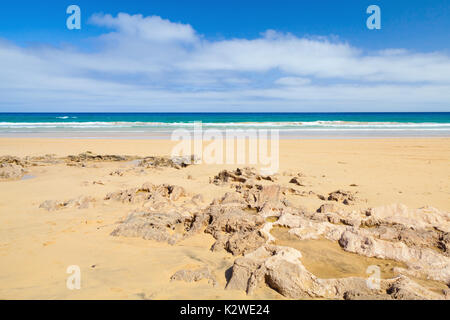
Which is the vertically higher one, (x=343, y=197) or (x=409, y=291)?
(x=343, y=197)

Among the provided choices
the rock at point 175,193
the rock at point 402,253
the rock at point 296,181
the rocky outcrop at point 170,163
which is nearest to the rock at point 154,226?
the rock at point 175,193

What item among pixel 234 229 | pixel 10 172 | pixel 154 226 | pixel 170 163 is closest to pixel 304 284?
pixel 234 229

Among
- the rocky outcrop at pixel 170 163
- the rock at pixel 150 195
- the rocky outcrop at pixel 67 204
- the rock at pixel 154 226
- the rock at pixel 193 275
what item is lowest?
the rock at pixel 193 275

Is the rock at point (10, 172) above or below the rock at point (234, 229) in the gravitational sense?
above

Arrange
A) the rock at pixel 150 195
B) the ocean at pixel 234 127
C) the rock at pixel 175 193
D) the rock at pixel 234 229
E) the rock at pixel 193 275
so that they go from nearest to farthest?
1. the rock at pixel 193 275
2. the rock at pixel 234 229
3. the rock at pixel 150 195
4. the rock at pixel 175 193
5. the ocean at pixel 234 127

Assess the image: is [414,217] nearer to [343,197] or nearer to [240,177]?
[343,197]

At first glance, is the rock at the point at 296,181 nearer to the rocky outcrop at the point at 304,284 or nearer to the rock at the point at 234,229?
the rock at the point at 234,229

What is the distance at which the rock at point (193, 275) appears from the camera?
2.48m

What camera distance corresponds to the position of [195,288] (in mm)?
2373

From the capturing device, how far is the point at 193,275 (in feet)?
8.21

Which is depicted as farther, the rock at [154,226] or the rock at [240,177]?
the rock at [240,177]

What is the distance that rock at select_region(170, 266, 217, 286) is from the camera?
8.14ft

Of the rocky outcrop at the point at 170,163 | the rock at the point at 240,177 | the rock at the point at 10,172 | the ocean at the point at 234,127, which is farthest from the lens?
the ocean at the point at 234,127
